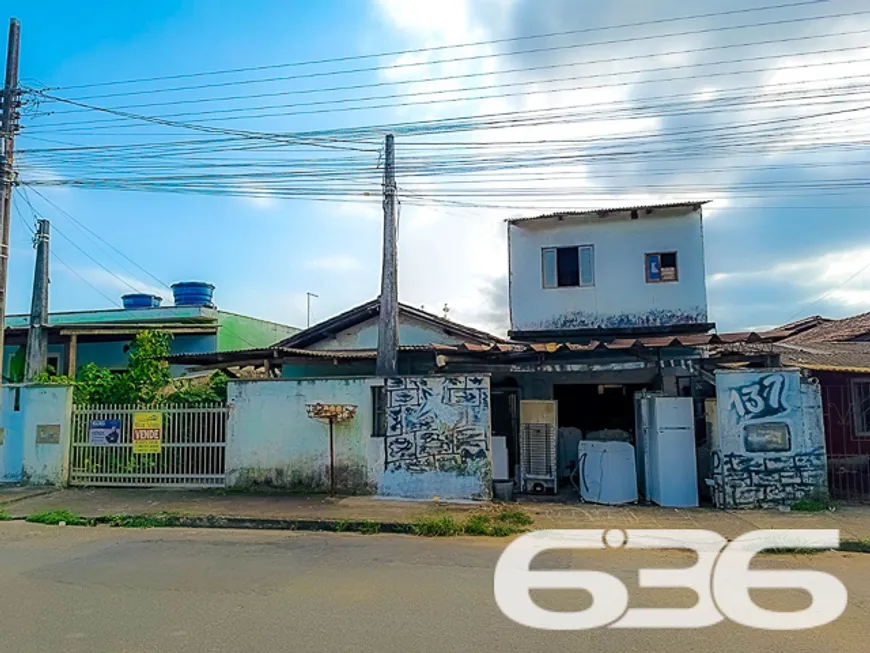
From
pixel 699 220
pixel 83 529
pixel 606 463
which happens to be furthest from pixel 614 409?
pixel 83 529

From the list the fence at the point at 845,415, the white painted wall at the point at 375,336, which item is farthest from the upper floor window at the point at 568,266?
the fence at the point at 845,415

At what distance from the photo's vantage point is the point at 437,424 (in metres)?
11.5

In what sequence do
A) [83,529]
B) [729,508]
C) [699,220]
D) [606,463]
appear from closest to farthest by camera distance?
1. [83,529]
2. [729,508]
3. [606,463]
4. [699,220]

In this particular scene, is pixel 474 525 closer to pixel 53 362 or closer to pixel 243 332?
pixel 243 332

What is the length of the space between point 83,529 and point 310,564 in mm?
4575

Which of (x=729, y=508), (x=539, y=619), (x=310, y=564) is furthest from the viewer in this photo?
(x=729, y=508)

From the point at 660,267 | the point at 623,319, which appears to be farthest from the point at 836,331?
the point at 623,319

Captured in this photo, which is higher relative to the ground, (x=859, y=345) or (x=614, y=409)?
(x=859, y=345)

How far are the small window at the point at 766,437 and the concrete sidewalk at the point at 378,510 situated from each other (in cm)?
98

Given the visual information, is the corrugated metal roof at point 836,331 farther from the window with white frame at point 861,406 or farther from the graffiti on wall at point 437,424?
the graffiti on wall at point 437,424

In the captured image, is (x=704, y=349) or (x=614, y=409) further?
(x=614, y=409)

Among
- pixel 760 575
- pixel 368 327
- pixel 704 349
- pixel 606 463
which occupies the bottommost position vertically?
pixel 760 575

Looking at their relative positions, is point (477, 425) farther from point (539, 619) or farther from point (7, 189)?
point (7, 189)

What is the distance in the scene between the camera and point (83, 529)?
9.69 meters
